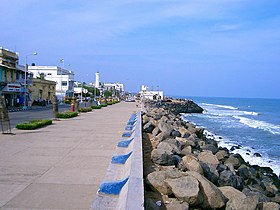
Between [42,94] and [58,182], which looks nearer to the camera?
[58,182]

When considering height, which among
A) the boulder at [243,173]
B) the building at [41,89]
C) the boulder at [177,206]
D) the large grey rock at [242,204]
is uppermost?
the building at [41,89]

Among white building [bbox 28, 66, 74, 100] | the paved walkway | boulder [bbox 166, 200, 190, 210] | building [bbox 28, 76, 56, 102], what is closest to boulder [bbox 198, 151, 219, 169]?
the paved walkway

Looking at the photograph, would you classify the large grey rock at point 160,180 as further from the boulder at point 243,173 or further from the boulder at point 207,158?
the boulder at point 243,173

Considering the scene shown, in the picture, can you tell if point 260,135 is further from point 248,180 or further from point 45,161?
point 45,161

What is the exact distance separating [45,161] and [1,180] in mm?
1969

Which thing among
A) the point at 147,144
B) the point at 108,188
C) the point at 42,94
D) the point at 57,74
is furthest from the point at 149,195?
the point at 57,74

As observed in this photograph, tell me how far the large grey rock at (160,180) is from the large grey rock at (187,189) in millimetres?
110

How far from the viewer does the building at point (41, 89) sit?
5654 centimetres

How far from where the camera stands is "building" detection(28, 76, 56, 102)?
2226 inches

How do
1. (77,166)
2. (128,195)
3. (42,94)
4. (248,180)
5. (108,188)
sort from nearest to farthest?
(128,195), (108,188), (77,166), (248,180), (42,94)

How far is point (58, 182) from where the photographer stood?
6.64 metres

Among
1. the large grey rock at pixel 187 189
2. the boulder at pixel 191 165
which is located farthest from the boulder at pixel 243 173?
the large grey rock at pixel 187 189

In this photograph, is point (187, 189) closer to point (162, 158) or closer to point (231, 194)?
point (231, 194)

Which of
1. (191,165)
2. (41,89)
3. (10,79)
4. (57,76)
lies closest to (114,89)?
(57,76)
